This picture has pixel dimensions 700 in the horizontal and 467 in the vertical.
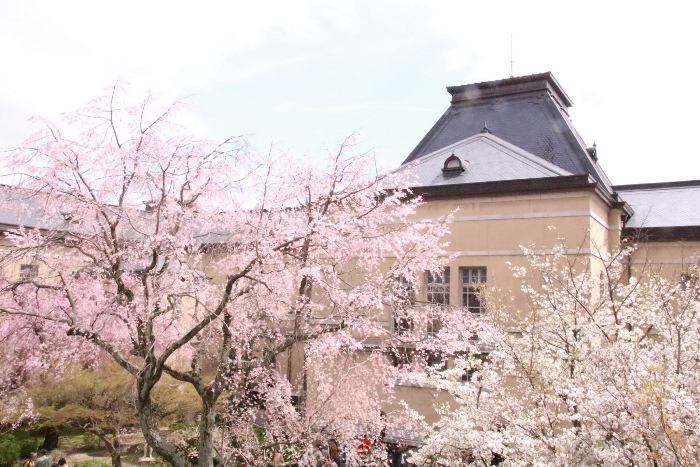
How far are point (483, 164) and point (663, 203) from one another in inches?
245

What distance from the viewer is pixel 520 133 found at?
19656 millimetres

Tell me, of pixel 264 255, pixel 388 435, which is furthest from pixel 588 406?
pixel 388 435

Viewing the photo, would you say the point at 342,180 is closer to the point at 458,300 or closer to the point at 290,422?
the point at 290,422

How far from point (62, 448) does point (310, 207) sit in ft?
42.8

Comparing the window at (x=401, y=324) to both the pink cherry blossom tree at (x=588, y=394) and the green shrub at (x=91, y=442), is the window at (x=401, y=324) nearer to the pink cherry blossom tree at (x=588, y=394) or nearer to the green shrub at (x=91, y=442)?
the pink cherry blossom tree at (x=588, y=394)

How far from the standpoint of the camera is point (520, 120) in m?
20.1

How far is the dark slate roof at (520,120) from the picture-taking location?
1833cm

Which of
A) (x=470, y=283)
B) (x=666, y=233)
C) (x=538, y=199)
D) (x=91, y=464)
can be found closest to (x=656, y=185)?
(x=666, y=233)

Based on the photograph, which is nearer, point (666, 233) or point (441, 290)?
point (441, 290)

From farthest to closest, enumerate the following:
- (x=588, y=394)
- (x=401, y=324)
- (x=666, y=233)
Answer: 1. (x=666, y=233)
2. (x=401, y=324)
3. (x=588, y=394)

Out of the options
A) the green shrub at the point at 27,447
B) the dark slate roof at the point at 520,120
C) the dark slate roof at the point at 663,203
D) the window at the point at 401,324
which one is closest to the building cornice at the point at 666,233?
the dark slate roof at the point at 663,203

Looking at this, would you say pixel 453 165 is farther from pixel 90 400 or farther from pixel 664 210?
pixel 90 400

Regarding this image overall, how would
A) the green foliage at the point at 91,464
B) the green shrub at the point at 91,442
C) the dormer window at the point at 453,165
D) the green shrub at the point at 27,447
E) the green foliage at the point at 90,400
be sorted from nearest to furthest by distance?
the green foliage at the point at 90,400 → the green foliage at the point at 91,464 → the green shrub at the point at 27,447 → the dormer window at the point at 453,165 → the green shrub at the point at 91,442

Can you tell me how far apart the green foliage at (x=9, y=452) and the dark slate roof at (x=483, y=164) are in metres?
12.5
